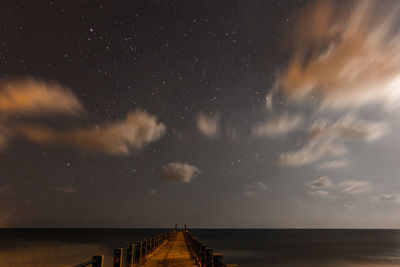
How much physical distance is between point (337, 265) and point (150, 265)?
4784 cm

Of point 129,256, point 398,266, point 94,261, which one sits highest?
point 94,261

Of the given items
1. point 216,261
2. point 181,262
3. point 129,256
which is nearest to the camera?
point 216,261

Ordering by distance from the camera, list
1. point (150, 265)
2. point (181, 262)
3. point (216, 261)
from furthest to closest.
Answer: point (181, 262), point (150, 265), point (216, 261)

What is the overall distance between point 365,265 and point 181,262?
1999 inches

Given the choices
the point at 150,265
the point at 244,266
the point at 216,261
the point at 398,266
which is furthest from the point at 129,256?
the point at 398,266

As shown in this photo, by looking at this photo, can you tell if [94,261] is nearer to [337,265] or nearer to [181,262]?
[181,262]

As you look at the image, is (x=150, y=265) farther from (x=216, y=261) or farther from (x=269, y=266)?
(x=269, y=266)

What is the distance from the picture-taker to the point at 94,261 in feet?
14.6

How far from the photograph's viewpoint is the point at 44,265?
41750 millimetres

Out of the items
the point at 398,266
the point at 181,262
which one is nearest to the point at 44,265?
the point at 181,262

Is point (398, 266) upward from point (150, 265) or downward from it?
downward

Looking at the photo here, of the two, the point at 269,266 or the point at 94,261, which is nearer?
the point at 94,261

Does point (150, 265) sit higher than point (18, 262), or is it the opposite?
point (150, 265)

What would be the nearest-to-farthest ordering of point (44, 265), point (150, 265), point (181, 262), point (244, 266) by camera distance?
point (150, 265), point (181, 262), point (44, 265), point (244, 266)
